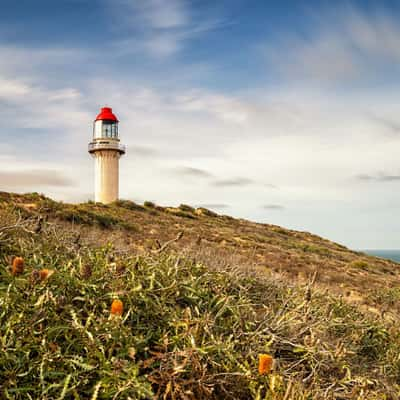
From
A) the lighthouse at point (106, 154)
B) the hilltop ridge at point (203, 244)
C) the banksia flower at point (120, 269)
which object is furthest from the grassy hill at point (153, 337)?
the lighthouse at point (106, 154)

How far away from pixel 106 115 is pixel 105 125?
0.82 metres

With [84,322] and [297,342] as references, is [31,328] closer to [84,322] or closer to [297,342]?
[84,322]

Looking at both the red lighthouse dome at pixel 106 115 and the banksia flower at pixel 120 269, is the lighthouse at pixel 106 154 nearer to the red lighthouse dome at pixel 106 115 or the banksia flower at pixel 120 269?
the red lighthouse dome at pixel 106 115

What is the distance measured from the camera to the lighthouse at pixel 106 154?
34.8 meters

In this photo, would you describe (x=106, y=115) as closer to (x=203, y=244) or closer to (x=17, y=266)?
(x=203, y=244)

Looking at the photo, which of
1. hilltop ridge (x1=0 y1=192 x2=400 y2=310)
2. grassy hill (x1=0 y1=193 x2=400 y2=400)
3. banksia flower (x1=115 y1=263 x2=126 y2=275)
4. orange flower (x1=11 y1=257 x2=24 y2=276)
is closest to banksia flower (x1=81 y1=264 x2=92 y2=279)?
grassy hill (x1=0 y1=193 x2=400 y2=400)

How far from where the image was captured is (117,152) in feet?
116

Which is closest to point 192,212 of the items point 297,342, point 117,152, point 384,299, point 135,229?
point 117,152

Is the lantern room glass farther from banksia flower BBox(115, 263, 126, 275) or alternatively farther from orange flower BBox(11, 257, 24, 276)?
orange flower BBox(11, 257, 24, 276)

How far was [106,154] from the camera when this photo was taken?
34844mm

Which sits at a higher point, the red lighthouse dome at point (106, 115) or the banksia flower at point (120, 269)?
the red lighthouse dome at point (106, 115)

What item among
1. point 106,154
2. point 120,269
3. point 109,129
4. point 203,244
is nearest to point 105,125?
point 109,129

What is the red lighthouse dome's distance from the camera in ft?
114

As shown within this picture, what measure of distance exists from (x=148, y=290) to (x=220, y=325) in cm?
54
